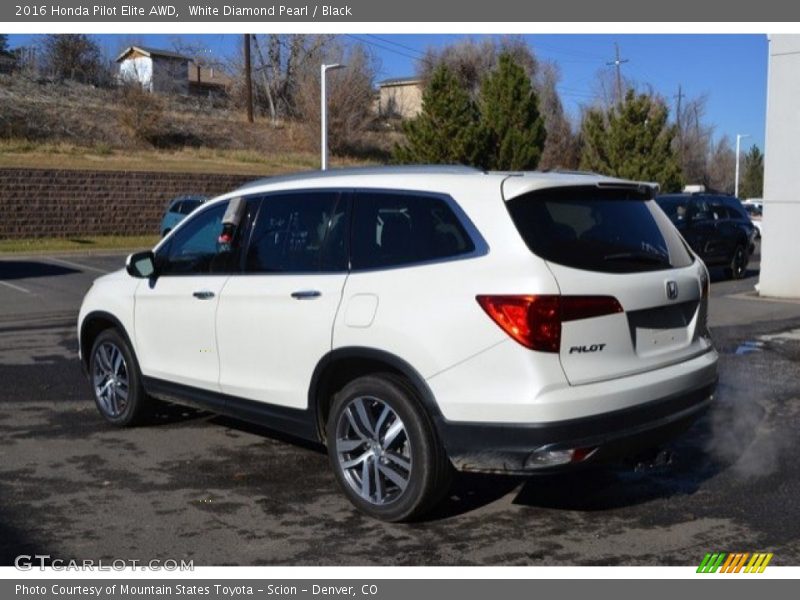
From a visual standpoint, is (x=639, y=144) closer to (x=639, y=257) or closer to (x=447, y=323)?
(x=639, y=257)

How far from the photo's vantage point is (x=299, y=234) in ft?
18.6

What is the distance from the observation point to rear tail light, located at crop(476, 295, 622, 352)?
444 centimetres

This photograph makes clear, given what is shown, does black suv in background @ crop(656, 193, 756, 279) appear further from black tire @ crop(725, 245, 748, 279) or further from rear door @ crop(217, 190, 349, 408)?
rear door @ crop(217, 190, 349, 408)

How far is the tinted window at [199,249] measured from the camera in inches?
242

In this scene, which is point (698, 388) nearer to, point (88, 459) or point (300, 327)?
point (300, 327)

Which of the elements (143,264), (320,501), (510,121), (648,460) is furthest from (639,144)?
(320,501)

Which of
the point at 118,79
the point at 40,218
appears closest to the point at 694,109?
the point at 118,79

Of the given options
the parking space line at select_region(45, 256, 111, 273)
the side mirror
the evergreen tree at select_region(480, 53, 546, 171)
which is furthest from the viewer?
the evergreen tree at select_region(480, 53, 546, 171)

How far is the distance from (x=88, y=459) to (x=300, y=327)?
201cm

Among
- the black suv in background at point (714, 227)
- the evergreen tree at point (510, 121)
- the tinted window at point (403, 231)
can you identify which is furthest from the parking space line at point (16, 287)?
the evergreen tree at point (510, 121)

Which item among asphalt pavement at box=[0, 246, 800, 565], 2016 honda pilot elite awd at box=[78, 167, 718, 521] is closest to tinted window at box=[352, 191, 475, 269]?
2016 honda pilot elite awd at box=[78, 167, 718, 521]

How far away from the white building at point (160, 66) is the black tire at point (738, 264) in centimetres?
4957

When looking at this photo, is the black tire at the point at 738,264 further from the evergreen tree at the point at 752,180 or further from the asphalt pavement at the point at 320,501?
the evergreen tree at the point at 752,180

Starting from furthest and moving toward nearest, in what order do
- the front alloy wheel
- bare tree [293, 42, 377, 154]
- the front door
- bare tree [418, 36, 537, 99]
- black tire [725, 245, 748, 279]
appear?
bare tree [418, 36, 537, 99], bare tree [293, 42, 377, 154], black tire [725, 245, 748, 279], the front alloy wheel, the front door
